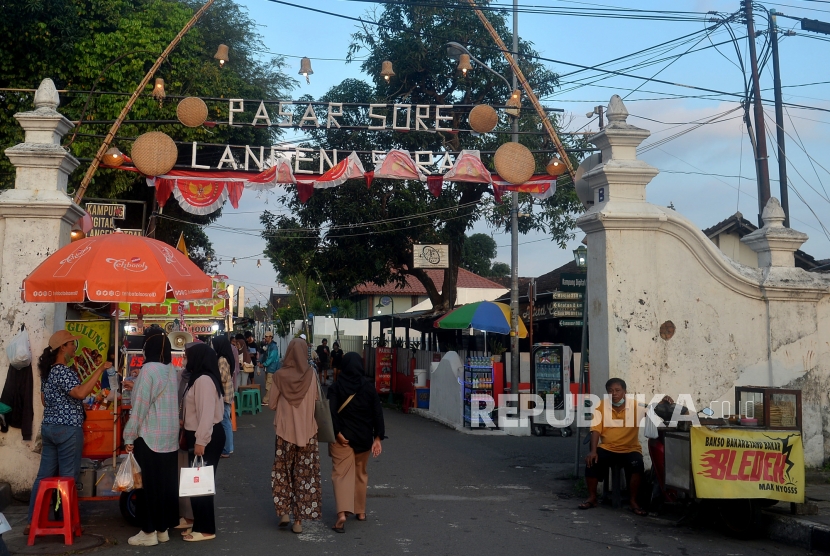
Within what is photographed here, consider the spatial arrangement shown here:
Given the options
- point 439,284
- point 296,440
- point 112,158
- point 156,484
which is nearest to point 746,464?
point 296,440

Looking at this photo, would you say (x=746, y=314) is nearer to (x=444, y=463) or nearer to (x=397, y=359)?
(x=444, y=463)

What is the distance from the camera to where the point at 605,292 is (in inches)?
327

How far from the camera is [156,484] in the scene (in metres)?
6.17

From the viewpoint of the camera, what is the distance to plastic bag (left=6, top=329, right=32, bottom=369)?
7.23 metres

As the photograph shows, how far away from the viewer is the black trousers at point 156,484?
6.14m

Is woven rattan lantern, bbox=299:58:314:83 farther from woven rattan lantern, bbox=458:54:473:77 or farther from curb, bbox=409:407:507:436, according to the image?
curb, bbox=409:407:507:436

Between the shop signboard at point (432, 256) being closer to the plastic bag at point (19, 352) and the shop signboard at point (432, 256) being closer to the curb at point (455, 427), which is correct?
the curb at point (455, 427)

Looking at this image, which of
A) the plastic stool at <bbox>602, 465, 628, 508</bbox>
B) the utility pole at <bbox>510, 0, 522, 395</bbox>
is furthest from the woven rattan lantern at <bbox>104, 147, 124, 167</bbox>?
the plastic stool at <bbox>602, 465, 628, 508</bbox>

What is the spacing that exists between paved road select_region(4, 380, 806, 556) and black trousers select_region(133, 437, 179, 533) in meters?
0.24

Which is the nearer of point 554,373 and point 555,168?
point 555,168

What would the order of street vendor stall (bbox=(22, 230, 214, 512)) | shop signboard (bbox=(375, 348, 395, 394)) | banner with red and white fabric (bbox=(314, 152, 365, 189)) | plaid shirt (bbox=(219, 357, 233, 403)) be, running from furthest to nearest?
shop signboard (bbox=(375, 348, 395, 394))
banner with red and white fabric (bbox=(314, 152, 365, 189))
plaid shirt (bbox=(219, 357, 233, 403))
street vendor stall (bbox=(22, 230, 214, 512))

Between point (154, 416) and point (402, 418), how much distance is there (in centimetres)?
1170

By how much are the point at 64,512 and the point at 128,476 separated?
66 centimetres

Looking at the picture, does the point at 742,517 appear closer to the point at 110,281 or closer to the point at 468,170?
the point at 110,281
